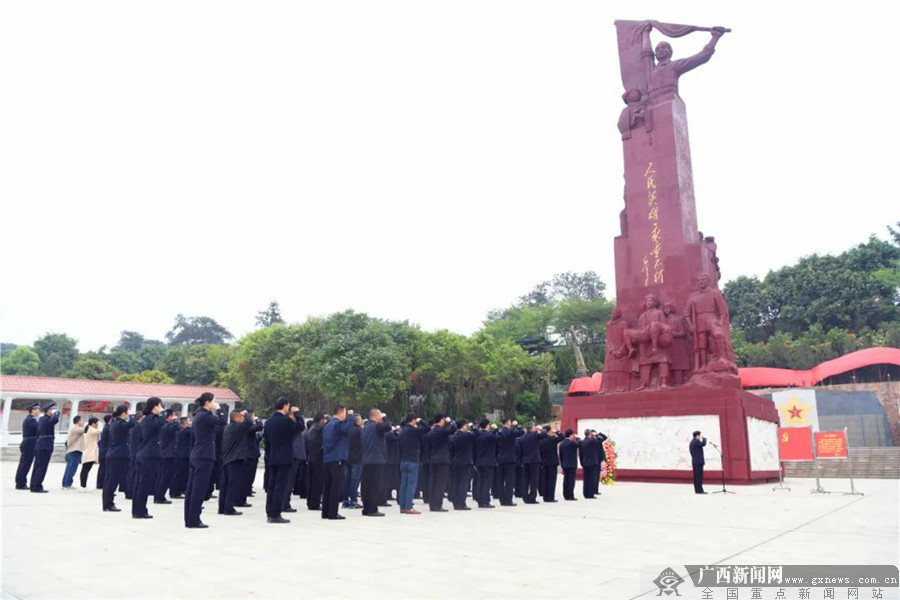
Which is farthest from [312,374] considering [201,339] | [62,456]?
[201,339]

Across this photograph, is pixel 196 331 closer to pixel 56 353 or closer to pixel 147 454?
pixel 56 353

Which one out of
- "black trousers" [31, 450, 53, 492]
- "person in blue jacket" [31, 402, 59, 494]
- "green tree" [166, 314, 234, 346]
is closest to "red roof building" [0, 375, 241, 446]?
"person in blue jacket" [31, 402, 59, 494]

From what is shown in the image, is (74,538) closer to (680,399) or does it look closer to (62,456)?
(680,399)

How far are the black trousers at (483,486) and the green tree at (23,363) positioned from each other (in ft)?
168

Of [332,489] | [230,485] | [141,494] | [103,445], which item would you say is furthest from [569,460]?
[103,445]

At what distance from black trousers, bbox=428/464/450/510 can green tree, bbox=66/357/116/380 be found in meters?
42.2

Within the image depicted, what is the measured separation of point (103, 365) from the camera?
46250mm

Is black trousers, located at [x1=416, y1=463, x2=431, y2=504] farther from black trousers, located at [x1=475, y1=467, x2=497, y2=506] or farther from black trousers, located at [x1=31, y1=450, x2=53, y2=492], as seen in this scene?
black trousers, located at [x1=31, y1=450, x2=53, y2=492]

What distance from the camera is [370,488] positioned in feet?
28.3

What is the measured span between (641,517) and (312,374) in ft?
→ 73.6

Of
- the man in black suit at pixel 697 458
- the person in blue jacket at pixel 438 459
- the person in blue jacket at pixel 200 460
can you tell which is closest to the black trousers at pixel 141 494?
the person in blue jacket at pixel 200 460

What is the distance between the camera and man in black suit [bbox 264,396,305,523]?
24.6 feet

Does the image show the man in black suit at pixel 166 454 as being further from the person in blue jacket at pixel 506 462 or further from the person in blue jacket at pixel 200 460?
the person in blue jacket at pixel 506 462

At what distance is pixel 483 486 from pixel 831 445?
9.25 meters
